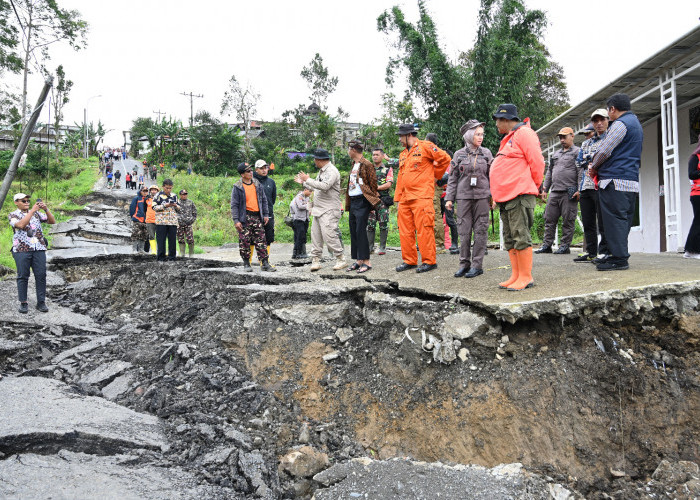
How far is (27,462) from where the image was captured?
2.92 meters

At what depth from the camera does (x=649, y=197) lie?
30.4 feet

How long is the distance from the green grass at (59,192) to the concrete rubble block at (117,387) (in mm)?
8253

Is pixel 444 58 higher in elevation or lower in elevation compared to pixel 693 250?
higher

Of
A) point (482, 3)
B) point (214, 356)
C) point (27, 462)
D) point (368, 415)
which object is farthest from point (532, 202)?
point (482, 3)

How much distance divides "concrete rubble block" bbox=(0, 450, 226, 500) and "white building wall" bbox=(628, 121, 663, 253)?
941 cm

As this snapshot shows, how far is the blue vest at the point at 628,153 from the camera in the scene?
4414mm

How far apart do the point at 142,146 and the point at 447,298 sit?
56163 mm

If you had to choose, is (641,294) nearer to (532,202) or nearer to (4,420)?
(532,202)

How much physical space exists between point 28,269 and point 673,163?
32.4 ft

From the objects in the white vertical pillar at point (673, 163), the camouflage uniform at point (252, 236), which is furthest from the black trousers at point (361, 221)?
the white vertical pillar at point (673, 163)

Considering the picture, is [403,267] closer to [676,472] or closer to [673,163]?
[676,472]

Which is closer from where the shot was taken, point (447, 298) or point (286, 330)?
point (447, 298)

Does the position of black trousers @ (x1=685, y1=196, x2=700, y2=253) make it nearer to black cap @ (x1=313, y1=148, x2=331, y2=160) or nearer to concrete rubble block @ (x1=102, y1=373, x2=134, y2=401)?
black cap @ (x1=313, y1=148, x2=331, y2=160)

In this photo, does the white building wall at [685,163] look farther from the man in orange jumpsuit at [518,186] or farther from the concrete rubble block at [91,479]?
the concrete rubble block at [91,479]
